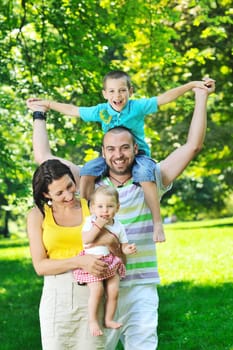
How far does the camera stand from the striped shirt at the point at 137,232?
4105 millimetres

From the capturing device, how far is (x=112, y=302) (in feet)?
12.5

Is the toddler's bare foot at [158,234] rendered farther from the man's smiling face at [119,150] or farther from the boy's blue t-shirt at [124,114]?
the boy's blue t-shirt at [124,114]

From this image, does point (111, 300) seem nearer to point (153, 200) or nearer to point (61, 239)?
point (61, 239)

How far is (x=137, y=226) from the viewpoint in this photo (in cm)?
415

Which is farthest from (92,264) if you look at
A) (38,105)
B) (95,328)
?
(38,105)

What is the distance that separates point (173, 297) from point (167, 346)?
9.80 feet

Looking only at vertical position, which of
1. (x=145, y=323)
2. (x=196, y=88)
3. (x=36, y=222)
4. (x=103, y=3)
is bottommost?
(x=145, y=323)

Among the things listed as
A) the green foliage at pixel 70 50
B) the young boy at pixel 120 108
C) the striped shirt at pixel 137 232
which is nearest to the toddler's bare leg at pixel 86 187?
the striped shirt at pixel 137 232

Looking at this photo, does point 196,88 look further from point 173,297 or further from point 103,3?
point 103,3

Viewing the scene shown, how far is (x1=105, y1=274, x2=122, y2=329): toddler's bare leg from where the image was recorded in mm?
3791

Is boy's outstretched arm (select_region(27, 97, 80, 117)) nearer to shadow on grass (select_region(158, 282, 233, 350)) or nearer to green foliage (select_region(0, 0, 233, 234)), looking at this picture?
shadow on grass (select_region(158, 282, 233, 350))

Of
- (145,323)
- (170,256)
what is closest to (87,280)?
(145,323)

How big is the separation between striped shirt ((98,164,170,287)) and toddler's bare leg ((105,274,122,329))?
287 mm

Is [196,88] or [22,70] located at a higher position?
[22,70]
